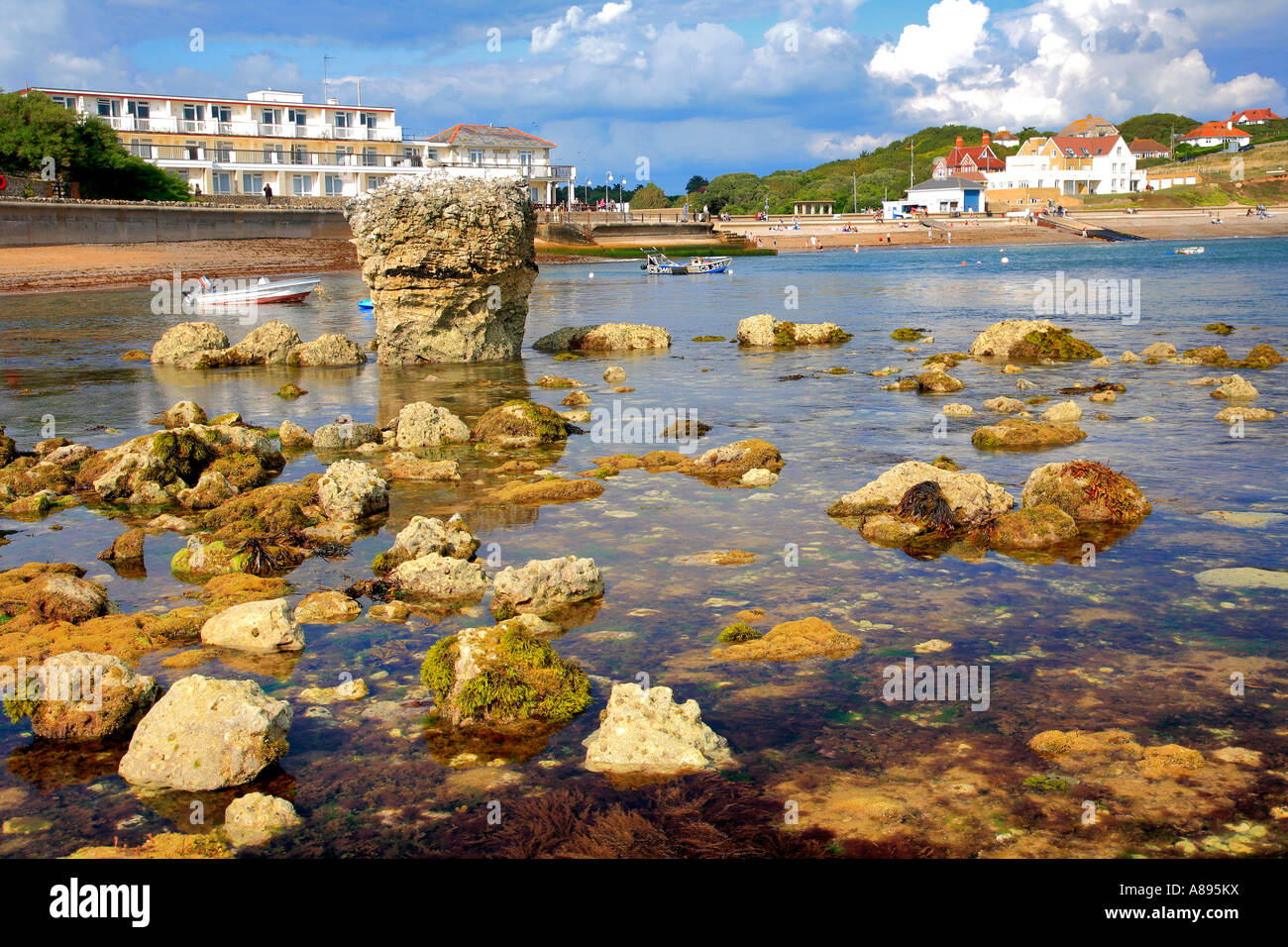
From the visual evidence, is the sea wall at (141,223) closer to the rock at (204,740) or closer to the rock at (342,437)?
the rock at (342,437)

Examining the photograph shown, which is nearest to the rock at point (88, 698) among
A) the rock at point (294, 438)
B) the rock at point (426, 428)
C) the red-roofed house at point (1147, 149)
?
the rock at point (426, 428)

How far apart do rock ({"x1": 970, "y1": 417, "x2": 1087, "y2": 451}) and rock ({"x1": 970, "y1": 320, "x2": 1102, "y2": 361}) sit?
34.8ft

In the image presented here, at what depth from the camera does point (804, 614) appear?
865 centimetres

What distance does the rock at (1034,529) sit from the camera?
10516 millimetres

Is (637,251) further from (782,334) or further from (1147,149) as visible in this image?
(1147,149)

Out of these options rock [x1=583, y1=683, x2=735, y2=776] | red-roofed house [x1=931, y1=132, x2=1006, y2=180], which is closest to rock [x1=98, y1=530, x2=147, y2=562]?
rock [x1=583, y1=683, x2=735, y2=776]

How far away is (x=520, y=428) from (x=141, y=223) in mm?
54804

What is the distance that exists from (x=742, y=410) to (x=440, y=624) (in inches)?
433

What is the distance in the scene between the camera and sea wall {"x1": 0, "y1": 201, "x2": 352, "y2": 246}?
55.1 meters

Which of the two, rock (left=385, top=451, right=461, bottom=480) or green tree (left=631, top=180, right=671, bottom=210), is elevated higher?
green tree (left=631, top=180, right=671, bottom=210)

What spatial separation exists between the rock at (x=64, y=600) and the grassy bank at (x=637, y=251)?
84.4m

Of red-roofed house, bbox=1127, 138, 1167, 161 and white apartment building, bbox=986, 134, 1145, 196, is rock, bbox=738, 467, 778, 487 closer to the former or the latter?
white apartment building, bbox=986, 134, 1145, 196
